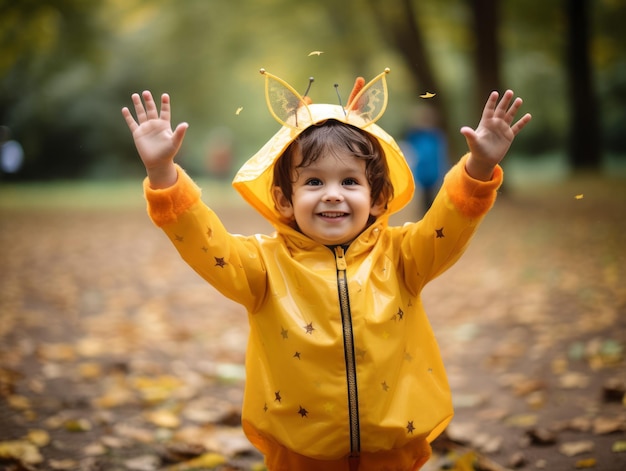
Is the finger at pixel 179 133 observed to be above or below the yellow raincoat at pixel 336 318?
above

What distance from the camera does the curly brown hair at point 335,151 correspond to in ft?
7.04

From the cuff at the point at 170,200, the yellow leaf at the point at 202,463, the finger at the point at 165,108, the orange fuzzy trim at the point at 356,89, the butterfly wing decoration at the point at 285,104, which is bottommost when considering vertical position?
the yellow leaf at the point at 202,463

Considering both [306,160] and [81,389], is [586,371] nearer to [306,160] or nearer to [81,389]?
[306,160]

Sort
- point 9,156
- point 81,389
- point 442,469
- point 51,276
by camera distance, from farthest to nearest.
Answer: point 9,156 < point 51,276 < point 81,389 < point 442,469

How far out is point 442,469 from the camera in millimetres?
2932

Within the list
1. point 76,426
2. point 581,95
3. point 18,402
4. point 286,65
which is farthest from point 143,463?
point 286,65

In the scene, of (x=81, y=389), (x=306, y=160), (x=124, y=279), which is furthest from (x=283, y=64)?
(x=306, y=160)

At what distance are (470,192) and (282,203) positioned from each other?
26.8 inches

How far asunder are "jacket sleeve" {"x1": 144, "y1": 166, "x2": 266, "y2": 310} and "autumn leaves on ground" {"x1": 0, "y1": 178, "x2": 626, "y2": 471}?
1.36 m

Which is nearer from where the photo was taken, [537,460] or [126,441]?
[537,460]

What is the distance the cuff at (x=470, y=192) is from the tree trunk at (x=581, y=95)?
51.9 ft

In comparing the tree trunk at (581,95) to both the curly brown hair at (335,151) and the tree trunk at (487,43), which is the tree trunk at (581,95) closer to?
the tree trunk at (487,43)

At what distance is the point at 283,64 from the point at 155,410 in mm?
19413

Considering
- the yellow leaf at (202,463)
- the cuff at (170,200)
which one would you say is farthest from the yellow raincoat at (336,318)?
the yellow leaf at (202,463)
